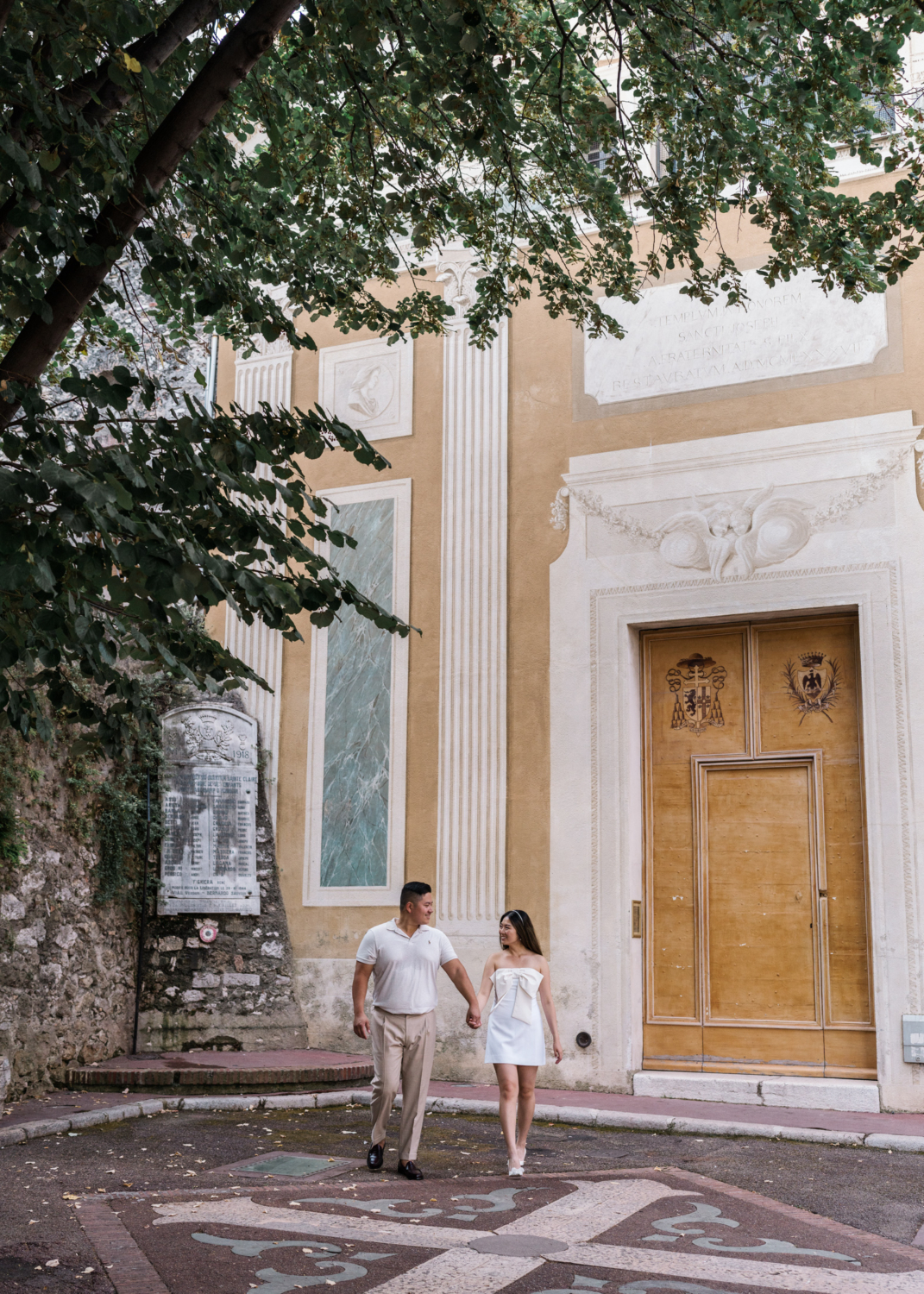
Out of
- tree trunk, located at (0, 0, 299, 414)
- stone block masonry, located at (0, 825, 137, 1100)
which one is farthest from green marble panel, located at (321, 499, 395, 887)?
tree trunk, located at (0, 0, 299, 414)

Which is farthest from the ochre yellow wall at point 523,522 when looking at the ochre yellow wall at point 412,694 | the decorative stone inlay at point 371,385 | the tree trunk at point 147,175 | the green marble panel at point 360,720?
the tree trunk at point 147,175

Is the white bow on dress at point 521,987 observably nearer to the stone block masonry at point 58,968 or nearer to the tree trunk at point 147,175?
the stone block masonry at point 58,968

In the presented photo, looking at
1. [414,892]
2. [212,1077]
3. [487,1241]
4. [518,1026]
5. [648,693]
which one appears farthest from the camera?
[648,693]

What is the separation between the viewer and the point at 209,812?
1161 cm

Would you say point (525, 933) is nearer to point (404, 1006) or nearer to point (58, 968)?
point (404, 1006)

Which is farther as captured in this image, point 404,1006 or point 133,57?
point 404,1006

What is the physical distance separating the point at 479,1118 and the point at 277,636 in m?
4.90

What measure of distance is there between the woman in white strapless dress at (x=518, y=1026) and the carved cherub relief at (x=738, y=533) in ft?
14.0

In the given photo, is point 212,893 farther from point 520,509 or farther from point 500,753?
point 520,509

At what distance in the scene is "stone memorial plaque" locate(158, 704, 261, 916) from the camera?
11.4 metres

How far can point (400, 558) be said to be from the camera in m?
11.8

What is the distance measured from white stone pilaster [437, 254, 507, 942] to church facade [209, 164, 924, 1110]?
24 millimetres

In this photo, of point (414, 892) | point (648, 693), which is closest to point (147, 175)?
point (414, 892)

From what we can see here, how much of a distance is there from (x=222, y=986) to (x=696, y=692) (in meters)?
4.84
